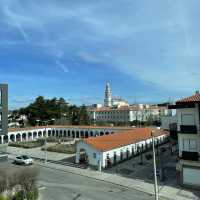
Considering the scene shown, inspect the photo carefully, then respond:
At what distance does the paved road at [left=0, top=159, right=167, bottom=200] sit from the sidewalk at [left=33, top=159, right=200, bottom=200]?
1.05 metres

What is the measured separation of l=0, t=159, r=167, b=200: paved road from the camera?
2820 centimetres

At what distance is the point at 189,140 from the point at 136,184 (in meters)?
7.91

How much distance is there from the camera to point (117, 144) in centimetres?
4491

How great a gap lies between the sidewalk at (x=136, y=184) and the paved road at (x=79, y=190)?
3.46 ft

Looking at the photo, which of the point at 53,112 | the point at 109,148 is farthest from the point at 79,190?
the point at 53,112

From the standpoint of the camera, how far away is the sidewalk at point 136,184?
2806cm

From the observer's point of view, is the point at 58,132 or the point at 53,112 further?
the point at 53,112

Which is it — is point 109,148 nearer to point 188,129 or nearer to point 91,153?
point 91,153

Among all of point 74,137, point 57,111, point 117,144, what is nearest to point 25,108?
point 57,111

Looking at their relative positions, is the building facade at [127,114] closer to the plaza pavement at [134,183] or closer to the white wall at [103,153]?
the white wall at [103,153]

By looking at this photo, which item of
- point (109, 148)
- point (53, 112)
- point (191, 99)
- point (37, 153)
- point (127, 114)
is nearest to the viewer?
point (191, 99)

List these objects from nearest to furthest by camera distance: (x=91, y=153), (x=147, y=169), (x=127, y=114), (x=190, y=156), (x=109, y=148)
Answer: (x=190, y=156) → (x=147, y=169) → (x=91, y=153) → (x=109, y=148) → (x=127, y=114)

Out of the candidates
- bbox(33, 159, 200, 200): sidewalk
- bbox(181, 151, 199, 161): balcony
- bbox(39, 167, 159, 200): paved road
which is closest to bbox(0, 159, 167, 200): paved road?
bbox(39, 167, 159, 200): paved road

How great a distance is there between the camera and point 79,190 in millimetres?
30578
